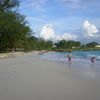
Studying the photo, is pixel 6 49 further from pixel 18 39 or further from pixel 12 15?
pixel 12 15

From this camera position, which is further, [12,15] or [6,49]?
[6,49]

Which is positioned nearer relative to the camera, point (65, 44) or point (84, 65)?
point (84, 65)

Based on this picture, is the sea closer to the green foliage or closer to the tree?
the tree

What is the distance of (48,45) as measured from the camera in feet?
481

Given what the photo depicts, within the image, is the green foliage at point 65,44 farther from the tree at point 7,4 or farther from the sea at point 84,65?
the sea at point 84,65

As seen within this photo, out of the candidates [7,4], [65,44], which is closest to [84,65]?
[7,4]

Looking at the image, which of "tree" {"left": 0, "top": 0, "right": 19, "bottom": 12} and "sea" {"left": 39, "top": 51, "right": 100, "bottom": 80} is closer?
"sea" {"left": 39, "top": 51, "right": 100, "bottom": 80}

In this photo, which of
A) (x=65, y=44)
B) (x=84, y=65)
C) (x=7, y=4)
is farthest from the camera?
(x=65, y=44)

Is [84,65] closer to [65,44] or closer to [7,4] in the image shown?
[7,4]

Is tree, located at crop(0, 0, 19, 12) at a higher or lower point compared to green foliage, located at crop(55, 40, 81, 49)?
higher

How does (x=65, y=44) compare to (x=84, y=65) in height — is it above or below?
above

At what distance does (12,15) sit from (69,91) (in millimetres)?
51049

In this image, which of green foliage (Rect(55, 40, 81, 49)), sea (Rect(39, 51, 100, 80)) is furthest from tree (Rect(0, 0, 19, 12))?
green foliage (Rect(55, 40, 81, 49))

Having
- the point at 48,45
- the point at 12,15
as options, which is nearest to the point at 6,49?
the point at 12,15
